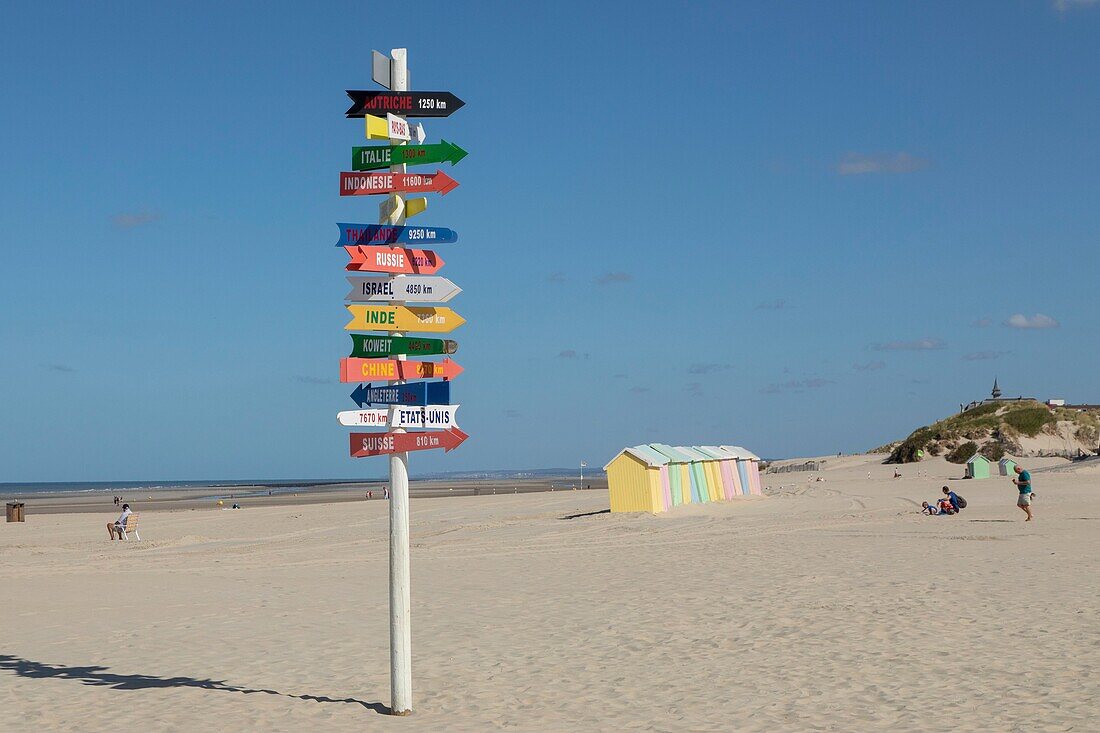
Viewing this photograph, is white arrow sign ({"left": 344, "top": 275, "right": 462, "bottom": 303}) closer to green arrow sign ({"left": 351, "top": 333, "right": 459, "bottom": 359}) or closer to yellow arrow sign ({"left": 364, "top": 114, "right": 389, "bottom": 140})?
green arrow sign ({"left": 351, "top": 333, "right": 459, "bottom": 359})

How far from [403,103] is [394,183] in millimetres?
654

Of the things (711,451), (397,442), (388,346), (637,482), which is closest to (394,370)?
(388,346)

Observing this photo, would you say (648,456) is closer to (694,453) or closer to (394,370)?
(694,453)

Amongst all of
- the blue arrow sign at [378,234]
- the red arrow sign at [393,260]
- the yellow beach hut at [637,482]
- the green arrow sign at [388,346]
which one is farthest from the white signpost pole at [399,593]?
the yellow beach hut at [637,482]

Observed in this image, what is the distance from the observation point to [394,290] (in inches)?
329

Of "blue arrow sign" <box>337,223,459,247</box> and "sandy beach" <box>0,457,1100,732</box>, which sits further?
"blue arrow sign" <box>337,223,459,247</box>

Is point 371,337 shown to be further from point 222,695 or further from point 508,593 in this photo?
point 508,593

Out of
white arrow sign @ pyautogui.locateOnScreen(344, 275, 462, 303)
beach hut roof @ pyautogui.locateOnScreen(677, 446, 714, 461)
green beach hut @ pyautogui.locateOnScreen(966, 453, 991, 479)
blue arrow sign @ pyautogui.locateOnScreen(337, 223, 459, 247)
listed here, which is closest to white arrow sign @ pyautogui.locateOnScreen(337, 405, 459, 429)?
white arrow sign @ pyautogui.locateOnScreen(344, 275, 462, 303)

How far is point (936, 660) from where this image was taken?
9.44 m

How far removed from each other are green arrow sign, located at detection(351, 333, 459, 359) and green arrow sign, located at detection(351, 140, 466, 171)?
4.76 feet

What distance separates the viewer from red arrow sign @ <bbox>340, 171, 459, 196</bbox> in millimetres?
8484

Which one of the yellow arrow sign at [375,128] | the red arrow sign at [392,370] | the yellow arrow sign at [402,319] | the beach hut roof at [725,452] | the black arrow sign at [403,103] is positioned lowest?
the beach hut roof at [725,452]

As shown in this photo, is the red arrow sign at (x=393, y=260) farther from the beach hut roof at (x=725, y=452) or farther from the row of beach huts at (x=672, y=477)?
the beach hut roof at (x=725, y=452)

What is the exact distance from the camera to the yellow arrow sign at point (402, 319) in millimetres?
8297
